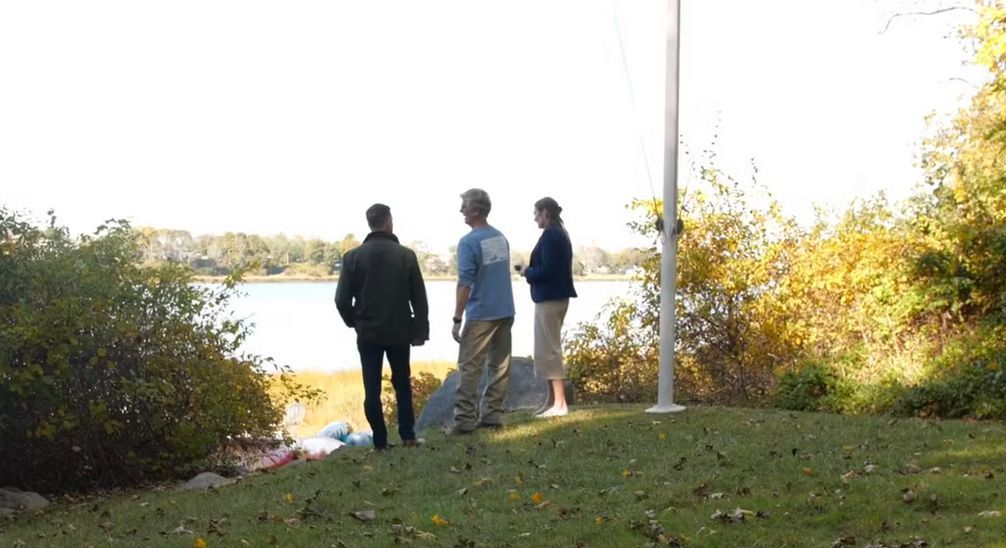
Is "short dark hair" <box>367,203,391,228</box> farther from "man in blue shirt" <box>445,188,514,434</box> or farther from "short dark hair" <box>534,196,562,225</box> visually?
"short dark hair" <box>534,196,562,225</box>

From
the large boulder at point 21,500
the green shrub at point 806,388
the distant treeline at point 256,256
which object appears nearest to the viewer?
the large boulder at point 21,500

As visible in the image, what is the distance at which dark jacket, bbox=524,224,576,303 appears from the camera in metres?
12.3

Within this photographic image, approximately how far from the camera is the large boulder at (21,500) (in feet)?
36.9

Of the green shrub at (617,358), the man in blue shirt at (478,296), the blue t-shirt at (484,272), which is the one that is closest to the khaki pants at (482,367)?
the man in blue shirt at (478,296)

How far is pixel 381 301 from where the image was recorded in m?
11.0

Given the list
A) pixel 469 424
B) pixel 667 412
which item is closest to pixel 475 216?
pixel 469 424

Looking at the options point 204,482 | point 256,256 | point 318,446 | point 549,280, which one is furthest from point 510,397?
point 204,482

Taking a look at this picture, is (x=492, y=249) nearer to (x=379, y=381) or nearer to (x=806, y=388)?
(x=379, y=381)

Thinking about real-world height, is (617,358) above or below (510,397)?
above

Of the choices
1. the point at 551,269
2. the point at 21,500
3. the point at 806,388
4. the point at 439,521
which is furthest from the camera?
the point at 806,388

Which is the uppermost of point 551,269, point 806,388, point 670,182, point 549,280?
point 670,182

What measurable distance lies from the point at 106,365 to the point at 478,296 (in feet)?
11.7

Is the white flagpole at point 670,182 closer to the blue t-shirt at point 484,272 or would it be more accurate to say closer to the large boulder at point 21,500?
the blue t-shirt at point 484,272

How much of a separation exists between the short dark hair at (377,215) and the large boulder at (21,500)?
365 cm
